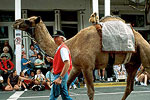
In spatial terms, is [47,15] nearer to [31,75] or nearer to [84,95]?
[31,75]

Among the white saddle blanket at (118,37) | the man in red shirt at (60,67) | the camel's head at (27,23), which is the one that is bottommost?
the man in red shirt at (60,67)

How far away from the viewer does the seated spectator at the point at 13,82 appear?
14.2m

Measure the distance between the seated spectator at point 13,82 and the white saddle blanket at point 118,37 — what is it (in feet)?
27.2

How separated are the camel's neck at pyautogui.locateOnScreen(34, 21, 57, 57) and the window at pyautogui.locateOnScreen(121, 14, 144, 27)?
50.2 ft

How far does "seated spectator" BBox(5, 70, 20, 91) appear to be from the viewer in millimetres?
14161

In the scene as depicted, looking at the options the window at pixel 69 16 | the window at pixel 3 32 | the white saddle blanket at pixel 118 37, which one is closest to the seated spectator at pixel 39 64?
the window at pixel 3 32

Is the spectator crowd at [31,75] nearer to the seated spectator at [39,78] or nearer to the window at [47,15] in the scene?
the seated spectator at [39,78]

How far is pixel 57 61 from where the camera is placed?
5785 mm

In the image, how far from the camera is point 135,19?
21938 millimetres

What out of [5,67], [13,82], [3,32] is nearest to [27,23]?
[13,82]

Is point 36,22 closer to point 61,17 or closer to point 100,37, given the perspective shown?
point 100,37

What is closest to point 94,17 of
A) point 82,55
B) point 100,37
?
point 100,37

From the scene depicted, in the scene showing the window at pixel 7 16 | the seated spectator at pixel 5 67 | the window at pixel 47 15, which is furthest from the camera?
the window at pixel 47 15

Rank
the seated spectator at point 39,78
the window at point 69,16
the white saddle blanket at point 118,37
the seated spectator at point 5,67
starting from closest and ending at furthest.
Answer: the white saddle blanket at point 118,37
the seated spectator at point 39,78
the seated spectator at point 5,67
the window at point 69,16
